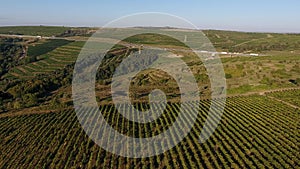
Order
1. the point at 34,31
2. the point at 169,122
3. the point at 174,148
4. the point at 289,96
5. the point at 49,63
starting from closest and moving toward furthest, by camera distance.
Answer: the point at 174,148 → the point at 169,122 → the point at 289,96 → the point at 49,63 → the point at 34,31

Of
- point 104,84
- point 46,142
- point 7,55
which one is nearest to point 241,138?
point 46,142

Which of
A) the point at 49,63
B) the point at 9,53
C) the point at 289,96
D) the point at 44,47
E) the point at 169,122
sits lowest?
the point at 49,63

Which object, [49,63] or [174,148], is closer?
[174,148]

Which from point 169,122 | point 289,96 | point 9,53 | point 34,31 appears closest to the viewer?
point 169,122

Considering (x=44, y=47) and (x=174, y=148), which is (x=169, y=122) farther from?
(x=44, y=47)

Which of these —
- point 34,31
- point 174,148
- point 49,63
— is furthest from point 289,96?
point 34,31

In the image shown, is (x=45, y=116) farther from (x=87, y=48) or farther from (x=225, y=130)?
(x=87, y=48)

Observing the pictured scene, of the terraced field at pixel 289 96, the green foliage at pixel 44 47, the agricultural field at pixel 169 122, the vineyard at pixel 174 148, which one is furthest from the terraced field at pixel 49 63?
the terraced field at pixel 289 96

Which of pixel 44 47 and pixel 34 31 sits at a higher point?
pixel 34 31
